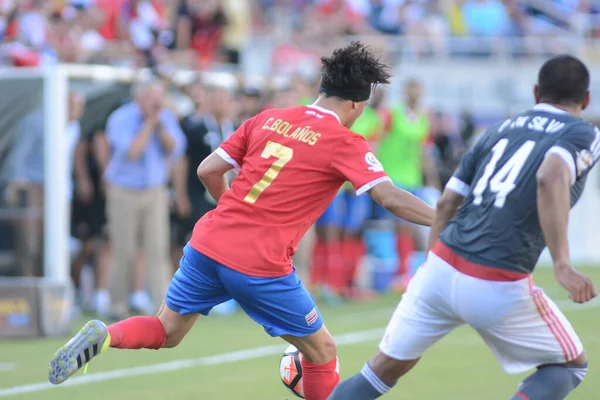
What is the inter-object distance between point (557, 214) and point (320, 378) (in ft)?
5.56

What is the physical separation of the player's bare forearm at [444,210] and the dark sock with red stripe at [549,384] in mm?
795

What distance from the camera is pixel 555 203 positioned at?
4.88 meters

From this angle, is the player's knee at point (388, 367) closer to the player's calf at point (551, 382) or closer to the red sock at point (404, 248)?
the player's calf at point (551, 382)

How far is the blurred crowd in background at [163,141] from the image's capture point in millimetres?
11508

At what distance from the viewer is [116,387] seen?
25.5 feet

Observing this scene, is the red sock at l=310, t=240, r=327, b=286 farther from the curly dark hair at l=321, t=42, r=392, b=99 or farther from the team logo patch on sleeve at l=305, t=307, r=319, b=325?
the curly dark hair at l=321, t=42, r=392, b=99

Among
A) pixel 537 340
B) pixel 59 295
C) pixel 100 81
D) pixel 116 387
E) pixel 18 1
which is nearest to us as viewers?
pixel 537 340

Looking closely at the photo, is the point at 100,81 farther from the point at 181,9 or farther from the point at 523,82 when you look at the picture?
the point at 523,82

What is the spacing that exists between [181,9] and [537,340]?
12.3 meters

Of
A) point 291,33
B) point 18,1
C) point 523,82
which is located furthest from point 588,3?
point 18,1

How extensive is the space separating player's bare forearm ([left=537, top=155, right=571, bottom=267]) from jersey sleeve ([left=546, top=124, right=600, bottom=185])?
46mm

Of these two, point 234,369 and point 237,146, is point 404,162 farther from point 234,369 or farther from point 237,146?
point 237,146

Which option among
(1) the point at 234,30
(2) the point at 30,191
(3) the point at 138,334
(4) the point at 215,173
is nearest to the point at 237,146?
(4) the point at 215,173

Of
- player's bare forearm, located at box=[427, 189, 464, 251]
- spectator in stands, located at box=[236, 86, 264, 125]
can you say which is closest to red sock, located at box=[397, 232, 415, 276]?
spectator in stands, located at box=[236, 86, 264, 125]
